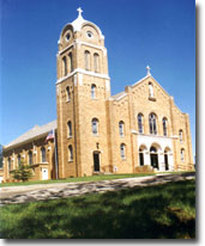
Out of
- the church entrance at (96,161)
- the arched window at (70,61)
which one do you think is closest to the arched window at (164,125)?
the church entrance at (96,161)

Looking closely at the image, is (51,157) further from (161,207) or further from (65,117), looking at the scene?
(161,207)

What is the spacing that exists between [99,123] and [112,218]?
19575 millimetres

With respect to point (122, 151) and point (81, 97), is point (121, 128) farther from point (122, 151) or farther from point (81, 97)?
point (81, 97)

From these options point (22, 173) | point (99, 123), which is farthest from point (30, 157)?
point (99, 123)

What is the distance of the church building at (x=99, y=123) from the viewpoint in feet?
79.9

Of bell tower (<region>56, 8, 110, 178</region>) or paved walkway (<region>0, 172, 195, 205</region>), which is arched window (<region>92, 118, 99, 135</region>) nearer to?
bell tower (<region>56, 8, 110, 178</region>)

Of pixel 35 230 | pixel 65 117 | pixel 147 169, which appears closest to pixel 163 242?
pixel 35 230

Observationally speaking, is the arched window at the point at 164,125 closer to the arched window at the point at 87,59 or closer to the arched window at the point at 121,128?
the arched window at the point at 121,128

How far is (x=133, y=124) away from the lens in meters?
26.7

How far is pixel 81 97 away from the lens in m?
24.3

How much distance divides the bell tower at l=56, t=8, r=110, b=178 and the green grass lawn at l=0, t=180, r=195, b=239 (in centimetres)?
1669

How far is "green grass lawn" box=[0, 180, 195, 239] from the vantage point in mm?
5223

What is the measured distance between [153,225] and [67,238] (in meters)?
1.48

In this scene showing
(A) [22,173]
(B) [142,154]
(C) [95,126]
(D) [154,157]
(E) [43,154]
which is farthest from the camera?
(E) [43,154]
